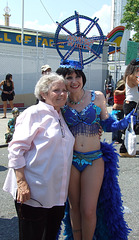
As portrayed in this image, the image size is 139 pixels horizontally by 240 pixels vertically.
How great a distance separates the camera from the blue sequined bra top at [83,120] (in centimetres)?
239

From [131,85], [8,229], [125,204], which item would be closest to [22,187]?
[8,229]

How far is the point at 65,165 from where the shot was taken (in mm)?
2029

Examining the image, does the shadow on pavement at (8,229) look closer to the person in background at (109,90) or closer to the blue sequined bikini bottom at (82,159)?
the blue sequined bikini bottom at (82,159)

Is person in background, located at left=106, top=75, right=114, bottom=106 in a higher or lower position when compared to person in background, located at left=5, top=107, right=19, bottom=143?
higher

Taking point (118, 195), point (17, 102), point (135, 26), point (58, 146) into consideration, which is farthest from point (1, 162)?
point (135, 26)

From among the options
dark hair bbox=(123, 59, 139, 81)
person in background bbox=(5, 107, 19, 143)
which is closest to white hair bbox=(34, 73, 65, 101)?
dark hair bbox=(123, 59, 139, 81)

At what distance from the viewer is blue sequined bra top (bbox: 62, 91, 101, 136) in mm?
2387

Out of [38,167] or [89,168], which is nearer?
[38,167]

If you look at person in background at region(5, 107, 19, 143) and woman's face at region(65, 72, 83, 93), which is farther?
person in background at region(5, 107, 19, 143)

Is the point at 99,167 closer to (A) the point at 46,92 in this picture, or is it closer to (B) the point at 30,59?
(A) the point at 46,92

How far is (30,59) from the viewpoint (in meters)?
13.5

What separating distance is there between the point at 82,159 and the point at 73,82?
25.9 inches

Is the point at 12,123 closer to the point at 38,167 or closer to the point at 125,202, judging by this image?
the point at 125,202

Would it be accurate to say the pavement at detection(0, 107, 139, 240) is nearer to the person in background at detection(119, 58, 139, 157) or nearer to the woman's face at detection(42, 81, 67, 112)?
the person in background at detection(119, 58, 139, 157)
